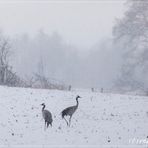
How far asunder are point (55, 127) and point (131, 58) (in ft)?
107

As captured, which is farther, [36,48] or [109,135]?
[36,48]

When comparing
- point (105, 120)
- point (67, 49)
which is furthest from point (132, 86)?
point (67, 49)

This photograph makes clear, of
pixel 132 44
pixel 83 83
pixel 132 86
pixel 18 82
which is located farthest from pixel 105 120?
pixel 83 83

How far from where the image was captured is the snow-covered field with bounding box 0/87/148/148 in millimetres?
18016

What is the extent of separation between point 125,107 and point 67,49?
97264 millimetres

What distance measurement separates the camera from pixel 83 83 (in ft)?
305

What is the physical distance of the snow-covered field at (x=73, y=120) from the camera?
18.0m

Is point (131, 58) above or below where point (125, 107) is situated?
above

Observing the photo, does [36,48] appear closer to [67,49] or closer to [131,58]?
[67,49]

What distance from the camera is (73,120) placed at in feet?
72.5

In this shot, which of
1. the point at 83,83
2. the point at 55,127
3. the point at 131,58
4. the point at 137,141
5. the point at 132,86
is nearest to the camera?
the point at 137,141

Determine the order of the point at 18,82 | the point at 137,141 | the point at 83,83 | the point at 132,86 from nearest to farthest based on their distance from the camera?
the point at 137,141, the point at 18,82, the point at 132,86, the point at 83,83

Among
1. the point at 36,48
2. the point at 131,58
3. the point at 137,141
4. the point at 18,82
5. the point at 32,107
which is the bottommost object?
the point at 137,141

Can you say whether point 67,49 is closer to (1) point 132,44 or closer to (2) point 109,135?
(1) point 132,44
